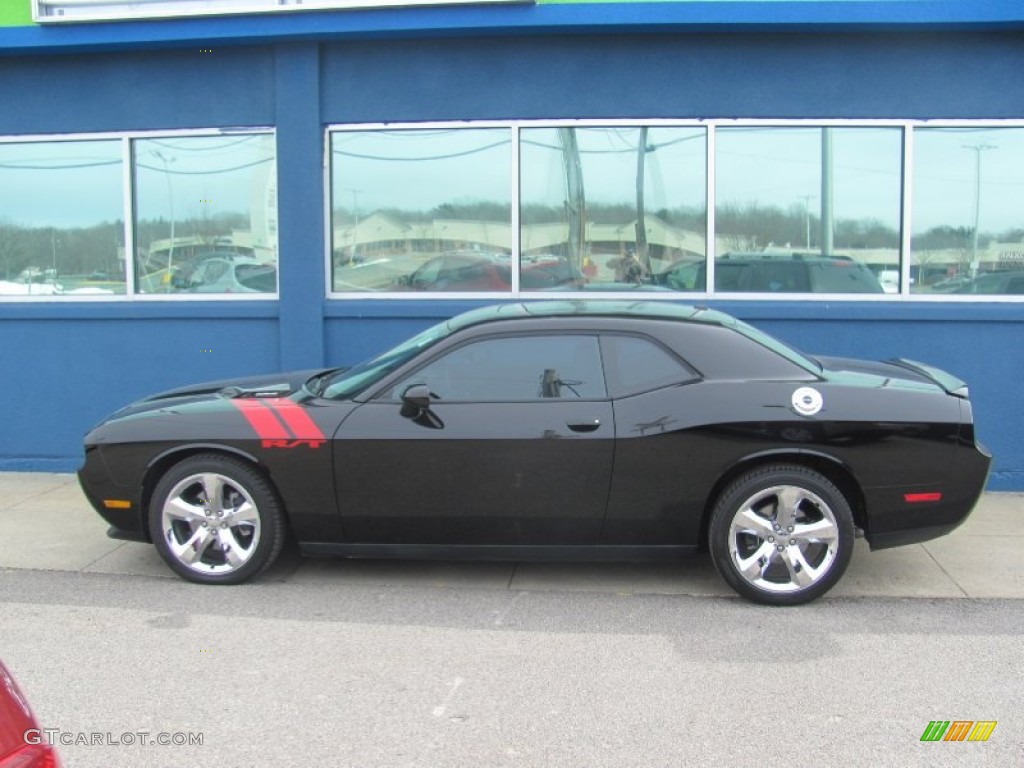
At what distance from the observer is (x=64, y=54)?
27.6ft

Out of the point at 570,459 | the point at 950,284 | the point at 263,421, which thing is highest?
the point at 950,284

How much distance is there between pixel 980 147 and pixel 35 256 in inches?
326

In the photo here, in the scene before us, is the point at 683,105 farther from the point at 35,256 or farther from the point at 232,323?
the point at 35,256

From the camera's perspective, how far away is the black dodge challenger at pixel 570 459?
16.7 feet

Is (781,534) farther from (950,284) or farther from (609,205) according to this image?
(950,284)

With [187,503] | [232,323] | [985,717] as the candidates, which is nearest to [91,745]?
[187,503]

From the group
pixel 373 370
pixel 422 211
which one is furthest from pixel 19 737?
pixel 422 211

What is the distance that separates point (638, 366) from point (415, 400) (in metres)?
1.22

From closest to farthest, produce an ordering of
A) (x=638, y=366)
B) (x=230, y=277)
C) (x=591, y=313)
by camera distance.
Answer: (x=638, y=366), (x=591, y=313), (x=230, y=277)

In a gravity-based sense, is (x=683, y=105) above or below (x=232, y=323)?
above

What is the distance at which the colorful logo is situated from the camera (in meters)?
3.73

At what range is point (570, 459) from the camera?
5.13 metres

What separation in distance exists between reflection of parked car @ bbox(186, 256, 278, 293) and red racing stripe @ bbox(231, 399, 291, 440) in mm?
3409

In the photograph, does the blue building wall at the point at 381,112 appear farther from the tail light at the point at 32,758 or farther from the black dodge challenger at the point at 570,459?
the tail light at the point at 32,758
